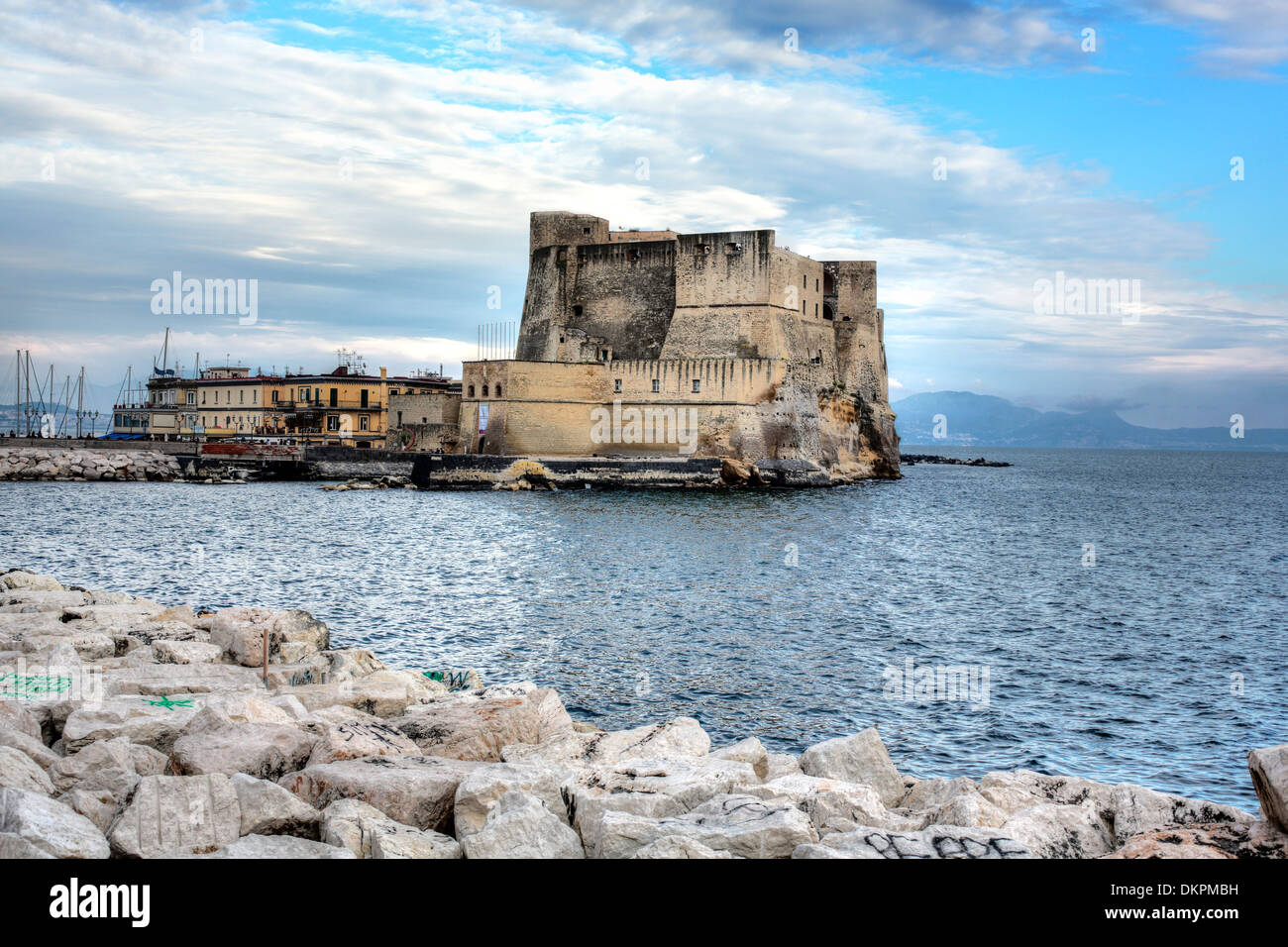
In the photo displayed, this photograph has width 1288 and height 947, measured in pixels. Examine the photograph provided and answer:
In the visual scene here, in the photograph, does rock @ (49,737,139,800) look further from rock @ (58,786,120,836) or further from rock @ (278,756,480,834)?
rock @ (278,756,480,834)

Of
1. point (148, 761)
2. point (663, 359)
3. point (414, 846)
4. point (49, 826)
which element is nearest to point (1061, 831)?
point (414, 846)

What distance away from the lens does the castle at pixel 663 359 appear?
4341 cm

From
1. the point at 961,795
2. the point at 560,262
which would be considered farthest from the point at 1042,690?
the point at 560,262

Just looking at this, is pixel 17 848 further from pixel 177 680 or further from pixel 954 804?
pixel 954 804

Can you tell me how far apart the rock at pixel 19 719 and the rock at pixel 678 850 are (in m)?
4.27

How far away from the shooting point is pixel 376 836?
5.23 m

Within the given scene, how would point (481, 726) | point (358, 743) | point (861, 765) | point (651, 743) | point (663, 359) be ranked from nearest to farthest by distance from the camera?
point (358, 743)
point (861, 765)
point (481, 726)
point (651, 743)
point (663, 359)

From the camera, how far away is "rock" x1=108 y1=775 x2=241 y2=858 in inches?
197

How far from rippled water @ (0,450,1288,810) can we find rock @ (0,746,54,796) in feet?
19.3

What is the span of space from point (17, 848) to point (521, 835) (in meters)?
2.20

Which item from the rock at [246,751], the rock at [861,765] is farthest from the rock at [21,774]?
the rock at [861,765]

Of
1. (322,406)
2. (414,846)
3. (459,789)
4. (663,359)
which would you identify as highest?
(663,359)

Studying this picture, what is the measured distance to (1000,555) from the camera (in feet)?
88.9
